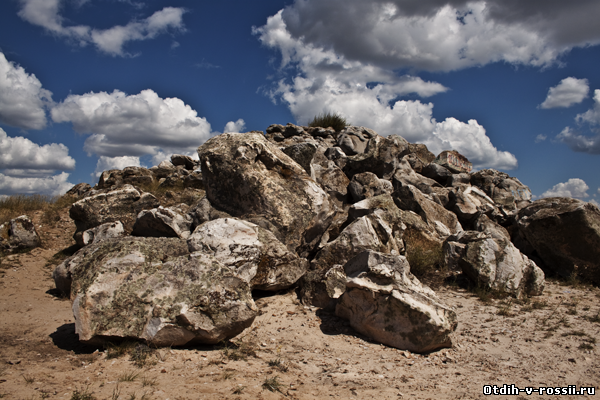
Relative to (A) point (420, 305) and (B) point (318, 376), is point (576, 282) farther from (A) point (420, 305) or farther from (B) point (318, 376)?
(B) point (318, 376)

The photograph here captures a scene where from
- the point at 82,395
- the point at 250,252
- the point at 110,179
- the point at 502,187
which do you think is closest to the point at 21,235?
the point at 110,179

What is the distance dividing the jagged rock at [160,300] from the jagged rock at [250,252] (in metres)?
0.76

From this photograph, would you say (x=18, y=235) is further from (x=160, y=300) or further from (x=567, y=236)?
(x=567, y=236)

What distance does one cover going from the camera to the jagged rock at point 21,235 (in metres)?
7.93

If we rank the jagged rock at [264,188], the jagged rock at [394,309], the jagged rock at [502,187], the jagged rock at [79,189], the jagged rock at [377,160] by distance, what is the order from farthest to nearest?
the jagged rock at [79,189]
the jagged rock at [502,187]
the jagged rock at [377,160]
the jagged rock at [264,188]
the jagged rock at [394,309]

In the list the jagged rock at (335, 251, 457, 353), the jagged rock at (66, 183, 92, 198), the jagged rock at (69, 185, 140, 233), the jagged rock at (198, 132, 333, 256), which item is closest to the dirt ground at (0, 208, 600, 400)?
the jagged rock at (335, 251, 457, 353)

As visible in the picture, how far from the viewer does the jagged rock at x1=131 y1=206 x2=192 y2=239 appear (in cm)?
654

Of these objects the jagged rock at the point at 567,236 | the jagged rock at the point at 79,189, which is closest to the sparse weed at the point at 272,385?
the jagged rock at the point at 567,236

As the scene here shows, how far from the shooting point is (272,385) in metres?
3.13

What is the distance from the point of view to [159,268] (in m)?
3.99

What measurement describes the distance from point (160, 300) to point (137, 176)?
9658mm

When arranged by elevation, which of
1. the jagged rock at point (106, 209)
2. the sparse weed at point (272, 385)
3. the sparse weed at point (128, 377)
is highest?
the jagged rock at point (106, 209)

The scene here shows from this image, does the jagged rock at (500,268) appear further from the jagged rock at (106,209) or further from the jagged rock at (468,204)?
the jagged rock at (106,209)

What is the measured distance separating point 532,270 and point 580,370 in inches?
99.9
